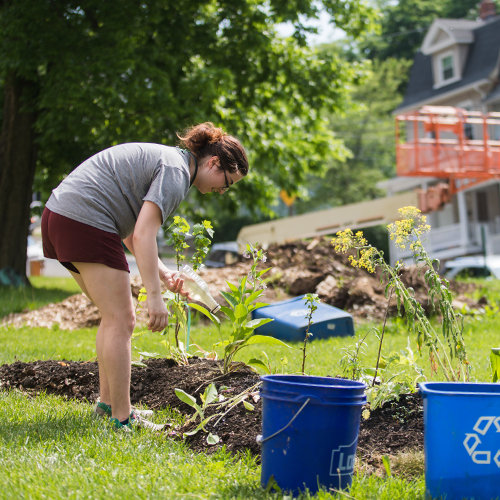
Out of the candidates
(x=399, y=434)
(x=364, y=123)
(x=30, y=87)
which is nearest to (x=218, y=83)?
(x=30, y=87)

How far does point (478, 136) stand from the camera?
2106 centimetres

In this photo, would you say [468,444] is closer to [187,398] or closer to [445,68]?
[187,398]

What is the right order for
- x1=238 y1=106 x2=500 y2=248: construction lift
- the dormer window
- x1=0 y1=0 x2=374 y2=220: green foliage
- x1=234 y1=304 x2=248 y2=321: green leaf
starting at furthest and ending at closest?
1. the dormer window
2. x1=238 y1=106 x2=500 y2=248: construction lift
3. x1=0 y1=0 x2=374 y2=220: green foliage
4. x1=234 y1=304 x2=248 y2=321: green leaf

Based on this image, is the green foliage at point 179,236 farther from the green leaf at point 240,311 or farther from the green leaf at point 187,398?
the green leaf at point 187,398

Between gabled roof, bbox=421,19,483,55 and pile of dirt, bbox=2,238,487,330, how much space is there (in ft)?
58.4

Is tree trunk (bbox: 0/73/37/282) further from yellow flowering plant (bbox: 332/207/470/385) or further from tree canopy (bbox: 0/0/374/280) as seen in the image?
yellow flowering plant (bbox: 332/207/470/385)

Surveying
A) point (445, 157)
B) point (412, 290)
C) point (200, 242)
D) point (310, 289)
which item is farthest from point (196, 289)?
point (445, 157)

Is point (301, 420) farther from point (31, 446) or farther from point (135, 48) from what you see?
point (135, 48)

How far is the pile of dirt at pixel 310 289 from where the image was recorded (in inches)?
290

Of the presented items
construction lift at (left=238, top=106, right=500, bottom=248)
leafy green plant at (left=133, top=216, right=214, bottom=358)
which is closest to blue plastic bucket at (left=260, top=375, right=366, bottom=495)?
leafy green plant at (left=133, top=216, right=214, bottom=358)

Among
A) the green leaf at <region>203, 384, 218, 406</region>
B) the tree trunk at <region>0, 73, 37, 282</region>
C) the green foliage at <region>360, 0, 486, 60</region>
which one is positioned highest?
the green foliage at <region>360, 0, 486, 60</region>

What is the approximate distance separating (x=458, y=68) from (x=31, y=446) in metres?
24.5

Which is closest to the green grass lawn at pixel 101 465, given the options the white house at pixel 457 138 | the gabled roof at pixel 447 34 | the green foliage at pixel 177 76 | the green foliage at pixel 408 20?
the green foliage at pixel 177 76

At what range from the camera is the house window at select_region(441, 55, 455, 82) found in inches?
946
